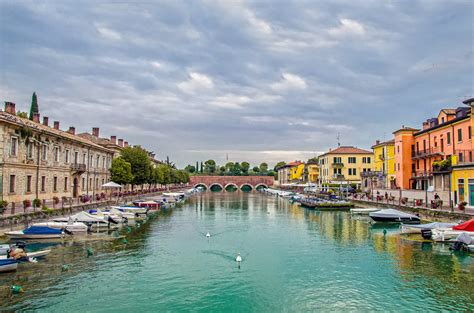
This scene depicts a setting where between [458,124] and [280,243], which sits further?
[458,124]

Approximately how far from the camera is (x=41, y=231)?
28406mm

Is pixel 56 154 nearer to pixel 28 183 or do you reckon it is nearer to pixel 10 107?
pixel 28 183

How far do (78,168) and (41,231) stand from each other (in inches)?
971

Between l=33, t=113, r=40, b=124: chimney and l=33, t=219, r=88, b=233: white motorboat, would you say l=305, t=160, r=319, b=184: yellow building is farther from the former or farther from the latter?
l=33, t=219, r=88, b=233: white motorboat

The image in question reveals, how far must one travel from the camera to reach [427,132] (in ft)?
175

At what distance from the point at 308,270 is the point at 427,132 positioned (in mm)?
40578

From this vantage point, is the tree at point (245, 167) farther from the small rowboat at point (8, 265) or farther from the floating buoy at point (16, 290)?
the floating buoy at point (16, 290)

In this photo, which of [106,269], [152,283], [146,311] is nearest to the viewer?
[146,311]

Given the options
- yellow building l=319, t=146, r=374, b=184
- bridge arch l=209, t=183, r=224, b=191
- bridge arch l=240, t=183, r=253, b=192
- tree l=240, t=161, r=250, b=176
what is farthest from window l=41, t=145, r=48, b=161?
tree l=240, t=161, r=250, b=176

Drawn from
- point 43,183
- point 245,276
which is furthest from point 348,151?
point 245,276

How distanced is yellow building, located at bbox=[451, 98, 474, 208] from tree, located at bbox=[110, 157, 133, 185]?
45270mm

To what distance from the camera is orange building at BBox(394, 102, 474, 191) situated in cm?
4219

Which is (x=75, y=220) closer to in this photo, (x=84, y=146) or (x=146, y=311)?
(x=146, y=311)

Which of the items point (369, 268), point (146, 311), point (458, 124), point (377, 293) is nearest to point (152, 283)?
point (146, 311)
